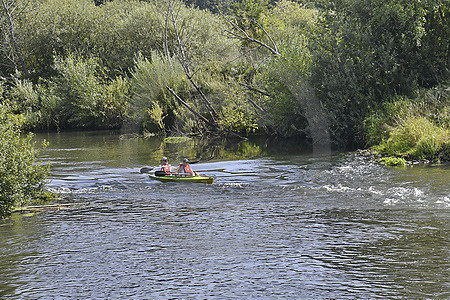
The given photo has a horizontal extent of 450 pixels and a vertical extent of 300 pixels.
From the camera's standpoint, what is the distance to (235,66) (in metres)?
34.7

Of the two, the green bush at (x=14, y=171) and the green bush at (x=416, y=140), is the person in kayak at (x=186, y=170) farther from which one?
the green bush at (x=416, y=140)

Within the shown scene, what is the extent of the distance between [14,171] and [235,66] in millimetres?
23383

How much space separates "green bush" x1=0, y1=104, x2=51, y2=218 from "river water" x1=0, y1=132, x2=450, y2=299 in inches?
20.1

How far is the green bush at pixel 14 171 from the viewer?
12.5 m

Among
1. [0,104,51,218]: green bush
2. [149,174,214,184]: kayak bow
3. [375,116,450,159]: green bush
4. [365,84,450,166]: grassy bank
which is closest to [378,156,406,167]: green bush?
[365,84,450,166]: grassy bank

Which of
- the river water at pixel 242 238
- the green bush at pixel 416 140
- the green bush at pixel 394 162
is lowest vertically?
the river water at pixel 242 238

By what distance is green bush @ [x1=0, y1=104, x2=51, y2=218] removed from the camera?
12461 millimetres

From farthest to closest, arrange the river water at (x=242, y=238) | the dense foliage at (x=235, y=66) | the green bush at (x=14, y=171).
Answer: the dense foliage at (x=235, y=66), the green bush at (x=14, y=171), the river water at (x=242, y=238)

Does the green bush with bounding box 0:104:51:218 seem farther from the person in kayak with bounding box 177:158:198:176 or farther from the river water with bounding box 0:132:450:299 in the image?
the person in kayak with bounding box 177:158:198:176

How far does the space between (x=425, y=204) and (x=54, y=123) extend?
34.4 metres

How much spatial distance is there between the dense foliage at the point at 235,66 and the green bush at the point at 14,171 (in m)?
13.2

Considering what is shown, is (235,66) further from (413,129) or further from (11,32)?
(11,32)

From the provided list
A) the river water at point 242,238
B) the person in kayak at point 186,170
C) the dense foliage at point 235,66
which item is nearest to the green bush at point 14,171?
the river water at point 242,238

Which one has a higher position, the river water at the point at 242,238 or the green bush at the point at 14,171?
the green bush at the point at 14,171
